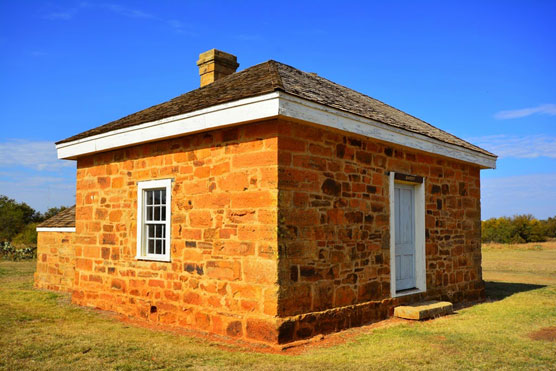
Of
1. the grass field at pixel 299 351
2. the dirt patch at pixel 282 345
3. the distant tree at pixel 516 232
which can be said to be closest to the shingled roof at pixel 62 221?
the grass field at pixel 299 351

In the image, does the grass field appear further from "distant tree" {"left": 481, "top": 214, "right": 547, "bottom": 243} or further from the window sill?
"distant tree" {"left": 481, "top": 214, "right": 547, "bottom": 243}

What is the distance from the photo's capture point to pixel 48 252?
41.8ft

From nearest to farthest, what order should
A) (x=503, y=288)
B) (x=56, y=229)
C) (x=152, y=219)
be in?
(x=152, y=219)
(x=56, y=229)
(x=503, y=288)

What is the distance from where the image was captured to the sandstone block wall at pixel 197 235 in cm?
658

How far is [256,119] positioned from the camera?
659 centimetres

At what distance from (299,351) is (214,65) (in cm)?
801

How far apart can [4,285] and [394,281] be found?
10.8 m

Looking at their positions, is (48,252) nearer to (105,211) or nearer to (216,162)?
(105,211)

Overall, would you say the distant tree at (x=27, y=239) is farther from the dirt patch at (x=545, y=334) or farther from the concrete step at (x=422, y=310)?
the dirt patch at (x=545, y=334)

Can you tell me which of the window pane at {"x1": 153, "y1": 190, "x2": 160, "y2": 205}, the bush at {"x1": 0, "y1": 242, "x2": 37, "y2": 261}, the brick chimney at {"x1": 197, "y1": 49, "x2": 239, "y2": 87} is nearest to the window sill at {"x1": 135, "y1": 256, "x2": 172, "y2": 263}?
the window pane at {"x1": 153, "y1": 190, "x2": 160, "y2": 205}

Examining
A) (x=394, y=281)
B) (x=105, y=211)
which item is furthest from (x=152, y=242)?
(x=394, y=281)

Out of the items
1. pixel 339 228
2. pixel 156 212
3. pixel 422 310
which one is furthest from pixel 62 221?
pixel 422 310

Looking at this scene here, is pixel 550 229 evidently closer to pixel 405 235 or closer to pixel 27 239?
pixel 405 235

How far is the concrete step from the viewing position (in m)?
8.08
